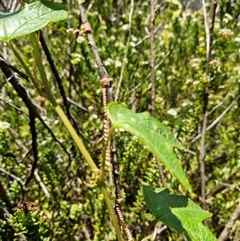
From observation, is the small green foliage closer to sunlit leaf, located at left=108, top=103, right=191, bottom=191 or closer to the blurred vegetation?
the blurred vegetation

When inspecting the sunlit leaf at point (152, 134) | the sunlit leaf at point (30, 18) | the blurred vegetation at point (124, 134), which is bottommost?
the sunlit leaf at point (152, 134)

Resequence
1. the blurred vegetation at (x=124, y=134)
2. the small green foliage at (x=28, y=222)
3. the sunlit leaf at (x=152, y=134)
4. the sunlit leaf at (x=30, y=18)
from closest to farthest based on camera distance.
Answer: the sunlit leaf at (x=152, y=134) → the sunlit leaf at (x=30, y=18) → the small green foliage at (x=28, y=222) → the blurred vegetation at (x=124, y=134)

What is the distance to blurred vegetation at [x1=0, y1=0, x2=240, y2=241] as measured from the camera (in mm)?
1369

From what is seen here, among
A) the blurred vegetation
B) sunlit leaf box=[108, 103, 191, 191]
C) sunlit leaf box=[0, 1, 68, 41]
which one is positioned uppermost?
the blurred vegetation

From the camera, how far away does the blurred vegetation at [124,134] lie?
1.37 m

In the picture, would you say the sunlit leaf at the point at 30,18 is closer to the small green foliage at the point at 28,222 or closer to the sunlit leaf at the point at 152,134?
the sunlit leaf at the point at 152,134

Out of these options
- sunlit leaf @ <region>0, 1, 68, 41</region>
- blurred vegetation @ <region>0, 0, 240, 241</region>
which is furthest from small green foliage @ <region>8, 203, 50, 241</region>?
sunlit leaf @ <region>0, 1, 68, 41</region>

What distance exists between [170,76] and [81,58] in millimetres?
394

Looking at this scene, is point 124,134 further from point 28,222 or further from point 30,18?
point 30,18

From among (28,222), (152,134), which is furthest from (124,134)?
(152,134)

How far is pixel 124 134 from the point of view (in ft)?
5.09

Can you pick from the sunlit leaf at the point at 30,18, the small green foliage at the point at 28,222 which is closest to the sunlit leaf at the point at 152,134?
the sunlit leaf at the point at 30,18

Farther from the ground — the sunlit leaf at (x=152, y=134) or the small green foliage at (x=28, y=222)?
the small green foliage at (x=28, y=222)

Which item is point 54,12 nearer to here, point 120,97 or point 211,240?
point 211,240
